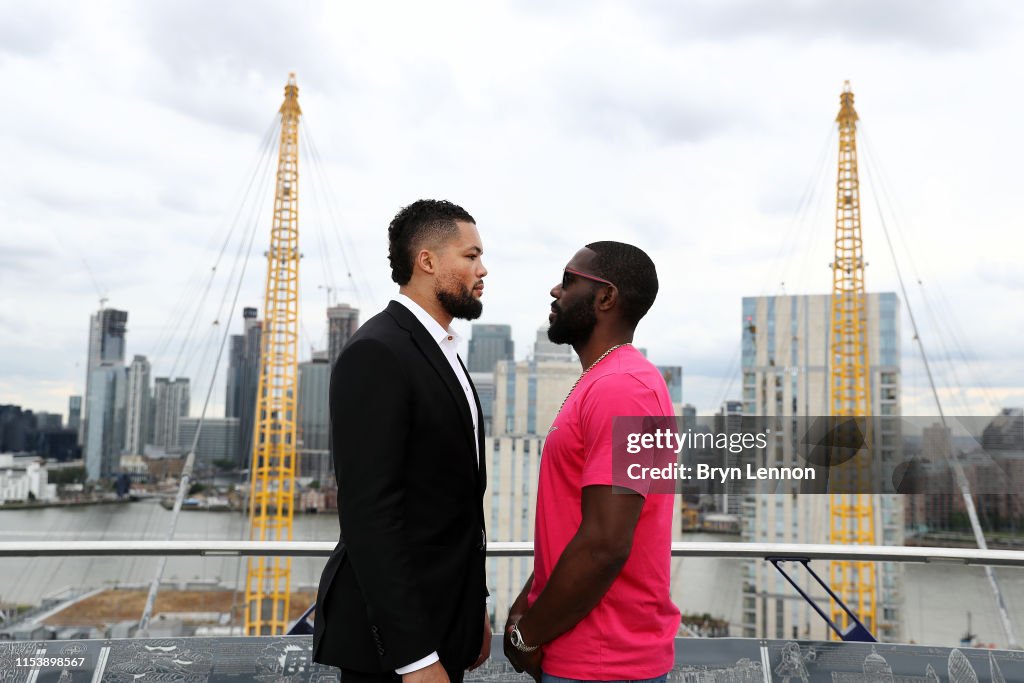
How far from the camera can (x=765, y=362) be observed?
4375cm

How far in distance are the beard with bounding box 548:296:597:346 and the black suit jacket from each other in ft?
0.77

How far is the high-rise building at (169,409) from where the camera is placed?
30250 mm

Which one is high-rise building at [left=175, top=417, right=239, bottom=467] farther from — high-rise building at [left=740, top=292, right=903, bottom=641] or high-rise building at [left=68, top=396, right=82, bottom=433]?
high-rise building at [left=740, top=292, right=903, bottom=641]

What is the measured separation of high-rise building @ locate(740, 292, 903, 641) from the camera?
35.4 meters

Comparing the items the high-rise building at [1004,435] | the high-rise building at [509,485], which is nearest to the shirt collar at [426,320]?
the high-rise building at [1004,435]

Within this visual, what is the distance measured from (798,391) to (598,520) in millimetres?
45828

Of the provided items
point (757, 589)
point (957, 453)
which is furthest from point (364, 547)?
point (757, 589)

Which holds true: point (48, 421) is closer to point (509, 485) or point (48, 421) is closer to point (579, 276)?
point (509, 485)

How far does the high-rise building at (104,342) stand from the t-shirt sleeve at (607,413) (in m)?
32.3

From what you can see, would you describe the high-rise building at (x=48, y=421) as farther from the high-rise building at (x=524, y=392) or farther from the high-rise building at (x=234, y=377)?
the high-rise building at (x=524, y=392)

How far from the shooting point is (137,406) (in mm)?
31578

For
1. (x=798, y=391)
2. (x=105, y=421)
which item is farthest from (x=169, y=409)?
(x=798, y=391)

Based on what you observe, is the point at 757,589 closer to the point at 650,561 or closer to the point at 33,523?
the point at 33,523

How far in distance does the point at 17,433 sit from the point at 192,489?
6921mm
